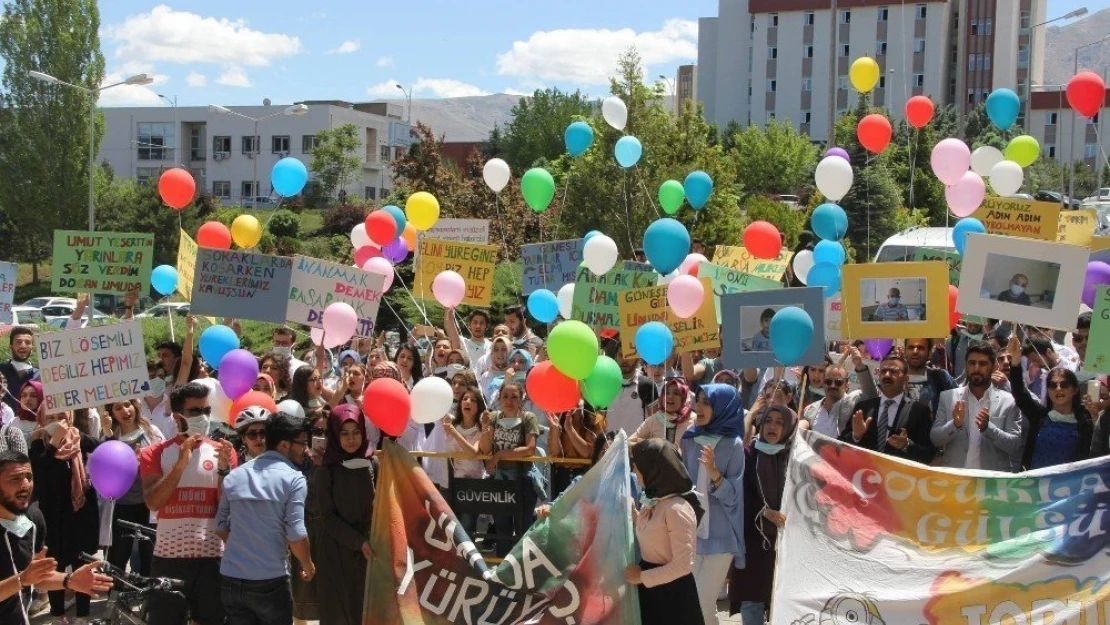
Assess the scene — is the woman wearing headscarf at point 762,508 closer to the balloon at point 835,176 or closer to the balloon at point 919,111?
the balloon at point 835,176

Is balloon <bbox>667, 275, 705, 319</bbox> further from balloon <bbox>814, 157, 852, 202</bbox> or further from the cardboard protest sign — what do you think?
the cardboard protest sign

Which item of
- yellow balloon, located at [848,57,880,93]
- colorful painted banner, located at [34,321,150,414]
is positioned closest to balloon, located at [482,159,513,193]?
yellow balloon, located at [848,57,880,93]

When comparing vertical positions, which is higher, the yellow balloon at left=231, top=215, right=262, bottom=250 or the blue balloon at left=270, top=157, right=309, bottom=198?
the blue balloon at left=270, top=157, right=309, bottom=198

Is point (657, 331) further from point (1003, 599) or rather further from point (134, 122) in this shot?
point (134, 122)

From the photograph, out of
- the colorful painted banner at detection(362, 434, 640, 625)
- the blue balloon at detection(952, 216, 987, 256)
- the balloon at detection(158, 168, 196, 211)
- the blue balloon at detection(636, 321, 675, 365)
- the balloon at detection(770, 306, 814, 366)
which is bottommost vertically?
the colorful painted banner at detection(362, 434, 640, 625)

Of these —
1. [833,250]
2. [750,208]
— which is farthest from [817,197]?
[833,250]

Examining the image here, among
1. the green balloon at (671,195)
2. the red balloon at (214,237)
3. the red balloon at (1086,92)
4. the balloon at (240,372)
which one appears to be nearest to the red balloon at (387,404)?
the balloon at (240,372)

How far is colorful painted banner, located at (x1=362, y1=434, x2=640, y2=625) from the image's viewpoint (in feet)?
20.7

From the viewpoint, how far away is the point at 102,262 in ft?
38.1

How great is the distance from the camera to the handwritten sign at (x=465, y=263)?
12664mm

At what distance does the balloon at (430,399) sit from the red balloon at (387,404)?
27 centimetres

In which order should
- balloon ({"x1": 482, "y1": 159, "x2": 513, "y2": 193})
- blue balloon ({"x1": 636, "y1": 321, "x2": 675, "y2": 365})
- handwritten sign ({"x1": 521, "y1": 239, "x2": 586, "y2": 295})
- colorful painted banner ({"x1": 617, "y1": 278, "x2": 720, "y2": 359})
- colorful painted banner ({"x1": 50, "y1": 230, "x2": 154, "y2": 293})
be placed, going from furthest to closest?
balloon ({"x1": 482, "y1": 159, "x2": 513, "y2": 193}), handwritten sign ({"x1": 521, "y1": 239, "x2": 586, "y2": 295}), colorful painted banner ({"x1": 50, "y1": 230, "x2": 154, "y2": 293}), colorful painted banner ({"x1": 617, "y1": 278, "x2": 720, "y2": 359}), blue balloon ({"x1": 636, "y1": 321, "x2": 675, "y2": 365})

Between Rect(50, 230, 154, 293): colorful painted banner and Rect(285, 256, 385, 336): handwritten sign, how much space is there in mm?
1515

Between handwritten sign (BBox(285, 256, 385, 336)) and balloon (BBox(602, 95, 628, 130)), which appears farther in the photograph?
balloon (BBox(602, 95, 628, 130))
